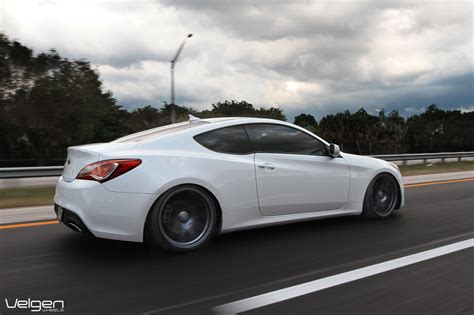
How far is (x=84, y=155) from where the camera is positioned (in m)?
4.50

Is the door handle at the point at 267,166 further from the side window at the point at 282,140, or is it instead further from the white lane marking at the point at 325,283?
the white lane marking at the point at 325,283

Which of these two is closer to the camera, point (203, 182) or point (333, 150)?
point (203, 182)

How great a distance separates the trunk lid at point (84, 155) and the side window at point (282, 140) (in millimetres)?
1439

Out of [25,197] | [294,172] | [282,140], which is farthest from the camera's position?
[25,197]

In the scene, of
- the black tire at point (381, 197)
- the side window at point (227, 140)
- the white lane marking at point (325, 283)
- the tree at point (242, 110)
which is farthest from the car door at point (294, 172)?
the tree at point (242, 110)

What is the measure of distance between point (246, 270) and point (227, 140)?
1554 millimetres

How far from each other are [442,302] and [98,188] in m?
3.12

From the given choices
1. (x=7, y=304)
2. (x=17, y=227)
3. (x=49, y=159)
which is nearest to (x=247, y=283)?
(x=7, y=304)

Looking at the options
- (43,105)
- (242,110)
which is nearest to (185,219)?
(43,105)

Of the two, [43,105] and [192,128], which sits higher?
[43,105]

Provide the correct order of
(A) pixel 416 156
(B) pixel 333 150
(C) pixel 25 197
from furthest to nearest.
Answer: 1. (A) pixel 416 156
2. (C) pixel 25 197
3. (B) pixel 333 150

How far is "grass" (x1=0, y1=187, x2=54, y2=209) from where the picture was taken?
802 centimetres

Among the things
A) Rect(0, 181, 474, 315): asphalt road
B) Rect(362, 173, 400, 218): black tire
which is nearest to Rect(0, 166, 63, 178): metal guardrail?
Rect(0, 181, 474, 315): asphalt road

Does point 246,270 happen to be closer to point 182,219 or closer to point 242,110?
point 182,219
